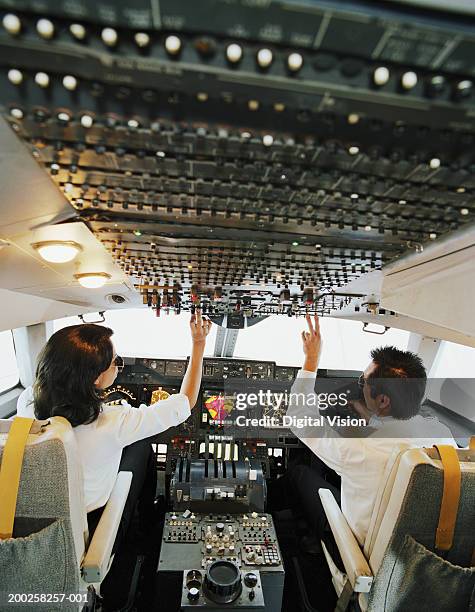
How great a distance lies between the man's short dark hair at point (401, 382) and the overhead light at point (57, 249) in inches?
64.6

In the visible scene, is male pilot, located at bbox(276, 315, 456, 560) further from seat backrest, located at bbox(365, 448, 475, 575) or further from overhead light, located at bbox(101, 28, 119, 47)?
overhead light, located at bbox(101, 28, 119, 47)

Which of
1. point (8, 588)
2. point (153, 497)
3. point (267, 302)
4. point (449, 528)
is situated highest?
point (267, 302)

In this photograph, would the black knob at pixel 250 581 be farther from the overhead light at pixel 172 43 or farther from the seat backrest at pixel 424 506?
the overhead light at pixel 172 43

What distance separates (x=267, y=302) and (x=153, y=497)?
218cm

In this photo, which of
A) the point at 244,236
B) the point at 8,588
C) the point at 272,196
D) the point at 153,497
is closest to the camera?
the point at 272,196

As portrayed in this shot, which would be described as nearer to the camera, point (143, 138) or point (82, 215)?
point (143, 138)

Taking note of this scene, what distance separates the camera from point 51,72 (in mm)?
527

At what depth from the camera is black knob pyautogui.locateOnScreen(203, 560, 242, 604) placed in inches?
67.5

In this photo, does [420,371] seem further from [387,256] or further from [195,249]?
[195,249]

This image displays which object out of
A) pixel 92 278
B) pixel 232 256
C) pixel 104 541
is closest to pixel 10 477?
pixel 104 541

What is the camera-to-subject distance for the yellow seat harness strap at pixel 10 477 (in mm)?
1193

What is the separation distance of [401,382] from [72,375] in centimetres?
164

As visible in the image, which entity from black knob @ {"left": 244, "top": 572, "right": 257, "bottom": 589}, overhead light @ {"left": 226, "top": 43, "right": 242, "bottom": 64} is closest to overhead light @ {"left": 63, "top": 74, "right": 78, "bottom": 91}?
overhead light @ {"left": 226, "top": 43, "right": 242, "bottom": 64}

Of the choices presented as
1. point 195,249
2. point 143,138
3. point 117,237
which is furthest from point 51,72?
point 195,249
